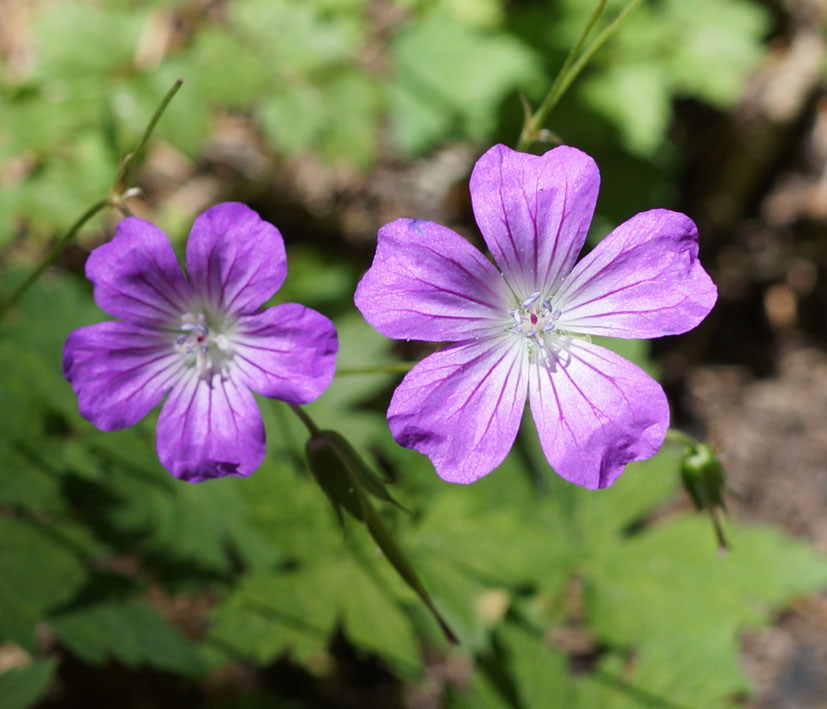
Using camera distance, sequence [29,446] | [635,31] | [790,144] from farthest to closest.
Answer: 1. [790,144]
2. [635,31]
3. [29,446]

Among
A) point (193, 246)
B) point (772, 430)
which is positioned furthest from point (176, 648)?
point (772, 430)

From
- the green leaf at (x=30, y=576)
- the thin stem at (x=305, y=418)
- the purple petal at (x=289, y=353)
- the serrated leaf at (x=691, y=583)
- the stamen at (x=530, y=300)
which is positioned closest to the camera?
the purple petal at (x=289, y=353)

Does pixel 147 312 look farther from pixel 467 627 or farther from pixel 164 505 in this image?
pixel 467 627

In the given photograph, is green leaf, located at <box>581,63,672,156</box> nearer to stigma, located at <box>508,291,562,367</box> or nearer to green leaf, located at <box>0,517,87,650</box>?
stigma, located at <box>508,291,562,367</box>

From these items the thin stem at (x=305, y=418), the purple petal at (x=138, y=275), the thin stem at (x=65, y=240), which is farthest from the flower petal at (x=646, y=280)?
the thin stem at (x=65, y=240)

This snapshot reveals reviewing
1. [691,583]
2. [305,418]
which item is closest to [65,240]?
[305,418]

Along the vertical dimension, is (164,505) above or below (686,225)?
below

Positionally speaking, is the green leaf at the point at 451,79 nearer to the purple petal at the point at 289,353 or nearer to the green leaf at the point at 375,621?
the green leaf at the point at 375,621

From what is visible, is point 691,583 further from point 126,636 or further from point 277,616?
point 126,636
